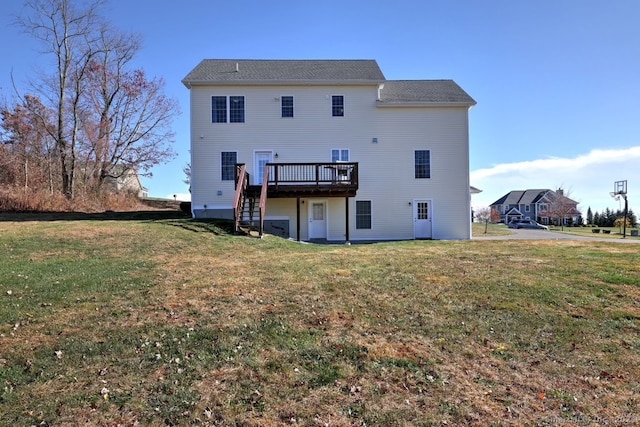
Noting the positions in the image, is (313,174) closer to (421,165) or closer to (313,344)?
(421,165)

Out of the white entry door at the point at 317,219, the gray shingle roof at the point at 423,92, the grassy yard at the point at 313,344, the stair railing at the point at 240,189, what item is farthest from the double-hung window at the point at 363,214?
the grassy yard at the point at 313,344

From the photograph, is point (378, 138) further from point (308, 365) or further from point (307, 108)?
point (308, 365)

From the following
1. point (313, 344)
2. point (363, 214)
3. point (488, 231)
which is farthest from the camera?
point (488, 231)

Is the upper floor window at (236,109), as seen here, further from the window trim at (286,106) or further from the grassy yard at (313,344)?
the grassy yard at (313,344)

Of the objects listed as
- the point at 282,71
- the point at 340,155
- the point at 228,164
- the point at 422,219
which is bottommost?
the point at 422,219

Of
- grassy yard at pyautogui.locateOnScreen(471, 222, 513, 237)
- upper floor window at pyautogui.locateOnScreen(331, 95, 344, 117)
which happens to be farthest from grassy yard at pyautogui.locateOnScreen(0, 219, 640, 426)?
grassy yard at pyautogui.locateOnScreen(471, 222, 513, 237)

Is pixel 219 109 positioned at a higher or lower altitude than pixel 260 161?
higher

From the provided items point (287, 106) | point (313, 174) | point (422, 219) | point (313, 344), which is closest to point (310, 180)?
point (313, 174)

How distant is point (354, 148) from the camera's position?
1803cm

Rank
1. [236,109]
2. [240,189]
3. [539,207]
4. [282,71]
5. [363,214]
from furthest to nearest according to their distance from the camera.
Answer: [539,207] → [282,71] → [363,214] → [236,109] → [240,189]

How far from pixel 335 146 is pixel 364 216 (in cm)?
Answer: 342

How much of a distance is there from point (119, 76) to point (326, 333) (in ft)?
91.2

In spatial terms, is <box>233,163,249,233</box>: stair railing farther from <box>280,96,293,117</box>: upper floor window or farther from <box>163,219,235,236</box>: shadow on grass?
<box>280,96,293,117</box>: upper floor window

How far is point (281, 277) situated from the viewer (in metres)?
7.30
